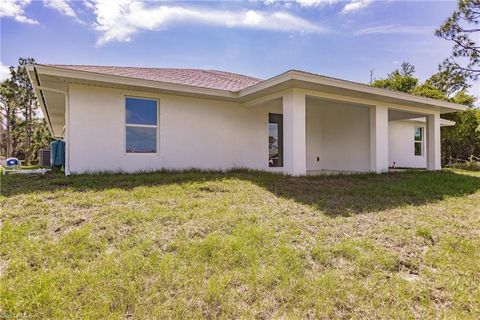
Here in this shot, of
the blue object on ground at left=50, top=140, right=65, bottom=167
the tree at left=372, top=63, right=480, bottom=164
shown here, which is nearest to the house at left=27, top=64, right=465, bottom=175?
the blue object on ground at left=50, top=140, right=65, bottom=167

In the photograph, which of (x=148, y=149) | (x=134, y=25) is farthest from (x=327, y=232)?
(x=134, y=25)

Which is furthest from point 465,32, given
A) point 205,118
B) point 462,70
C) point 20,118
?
point 20,118

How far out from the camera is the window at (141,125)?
805 centimetres

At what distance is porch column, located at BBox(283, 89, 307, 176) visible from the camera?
→ 305 inches

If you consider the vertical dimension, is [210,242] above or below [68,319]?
above

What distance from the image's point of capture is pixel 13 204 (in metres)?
4.59

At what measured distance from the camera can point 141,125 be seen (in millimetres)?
8156

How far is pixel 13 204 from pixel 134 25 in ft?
21.3

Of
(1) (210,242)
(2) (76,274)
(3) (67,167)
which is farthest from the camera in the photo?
(3) (67,167)

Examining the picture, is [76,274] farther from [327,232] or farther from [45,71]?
[45,71]

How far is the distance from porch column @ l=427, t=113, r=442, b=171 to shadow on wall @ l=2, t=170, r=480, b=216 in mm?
3454

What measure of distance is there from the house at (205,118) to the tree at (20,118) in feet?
50.4

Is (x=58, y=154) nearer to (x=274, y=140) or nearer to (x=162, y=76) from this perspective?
(x=162, y=76)

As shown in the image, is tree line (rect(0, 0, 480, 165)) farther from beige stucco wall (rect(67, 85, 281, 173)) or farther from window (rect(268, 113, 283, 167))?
window (rect(268, 113, 283, 167))
